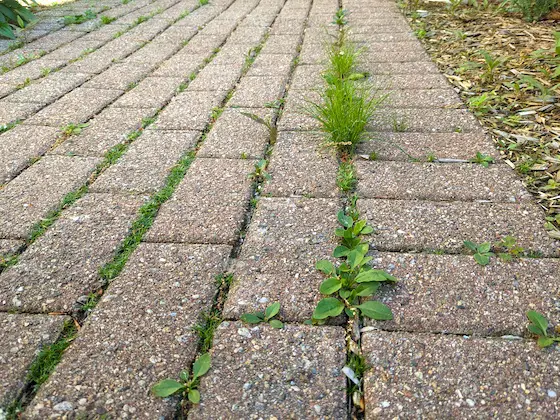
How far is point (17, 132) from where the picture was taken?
8.70 ft

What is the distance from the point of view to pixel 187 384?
48.1 inches

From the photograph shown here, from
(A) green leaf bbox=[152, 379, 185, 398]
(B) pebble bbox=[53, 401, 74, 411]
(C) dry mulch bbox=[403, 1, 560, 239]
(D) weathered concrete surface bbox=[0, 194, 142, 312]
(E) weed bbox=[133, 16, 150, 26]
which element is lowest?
(C) dry mulch bbox=[403, 1, 560, 239]

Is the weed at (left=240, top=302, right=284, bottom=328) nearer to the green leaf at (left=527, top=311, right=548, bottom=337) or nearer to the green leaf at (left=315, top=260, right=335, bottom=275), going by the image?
the green leaf at (left=315, top=260, right=335, bottom=275)

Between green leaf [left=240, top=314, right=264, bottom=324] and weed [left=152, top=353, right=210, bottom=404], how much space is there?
0.58ft

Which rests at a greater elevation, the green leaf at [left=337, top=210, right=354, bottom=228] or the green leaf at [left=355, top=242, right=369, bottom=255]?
the green leaf at [left=355, top=242, right=369, bottom=255]

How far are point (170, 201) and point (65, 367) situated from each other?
2.85 feet

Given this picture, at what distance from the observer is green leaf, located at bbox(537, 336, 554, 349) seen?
1.30 metres

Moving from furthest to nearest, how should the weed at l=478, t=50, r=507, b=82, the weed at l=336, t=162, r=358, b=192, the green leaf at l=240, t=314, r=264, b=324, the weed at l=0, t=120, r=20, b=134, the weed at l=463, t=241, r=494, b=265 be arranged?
the weed at l=478, t=50, r=507, b=82 < the weed at l=0, t=120, r=20, b=134 < the weed at l=336, t=162, r=358, b=192 < the weed at l=463, t=241, r=494, b=265 < the green leaf at l=240, t=314, r=264, b=324

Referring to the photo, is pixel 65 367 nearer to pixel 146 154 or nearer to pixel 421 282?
pixel 421 282

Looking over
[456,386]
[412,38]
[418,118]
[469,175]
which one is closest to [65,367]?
[456,386]

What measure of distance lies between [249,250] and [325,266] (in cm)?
29

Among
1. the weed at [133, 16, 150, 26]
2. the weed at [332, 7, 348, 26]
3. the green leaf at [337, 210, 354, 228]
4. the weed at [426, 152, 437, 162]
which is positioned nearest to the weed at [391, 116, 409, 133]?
the weed at [426, 152, 437, 162]

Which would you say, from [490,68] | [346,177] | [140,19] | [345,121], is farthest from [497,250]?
[140,19]

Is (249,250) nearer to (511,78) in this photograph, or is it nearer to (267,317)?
(267,317)
